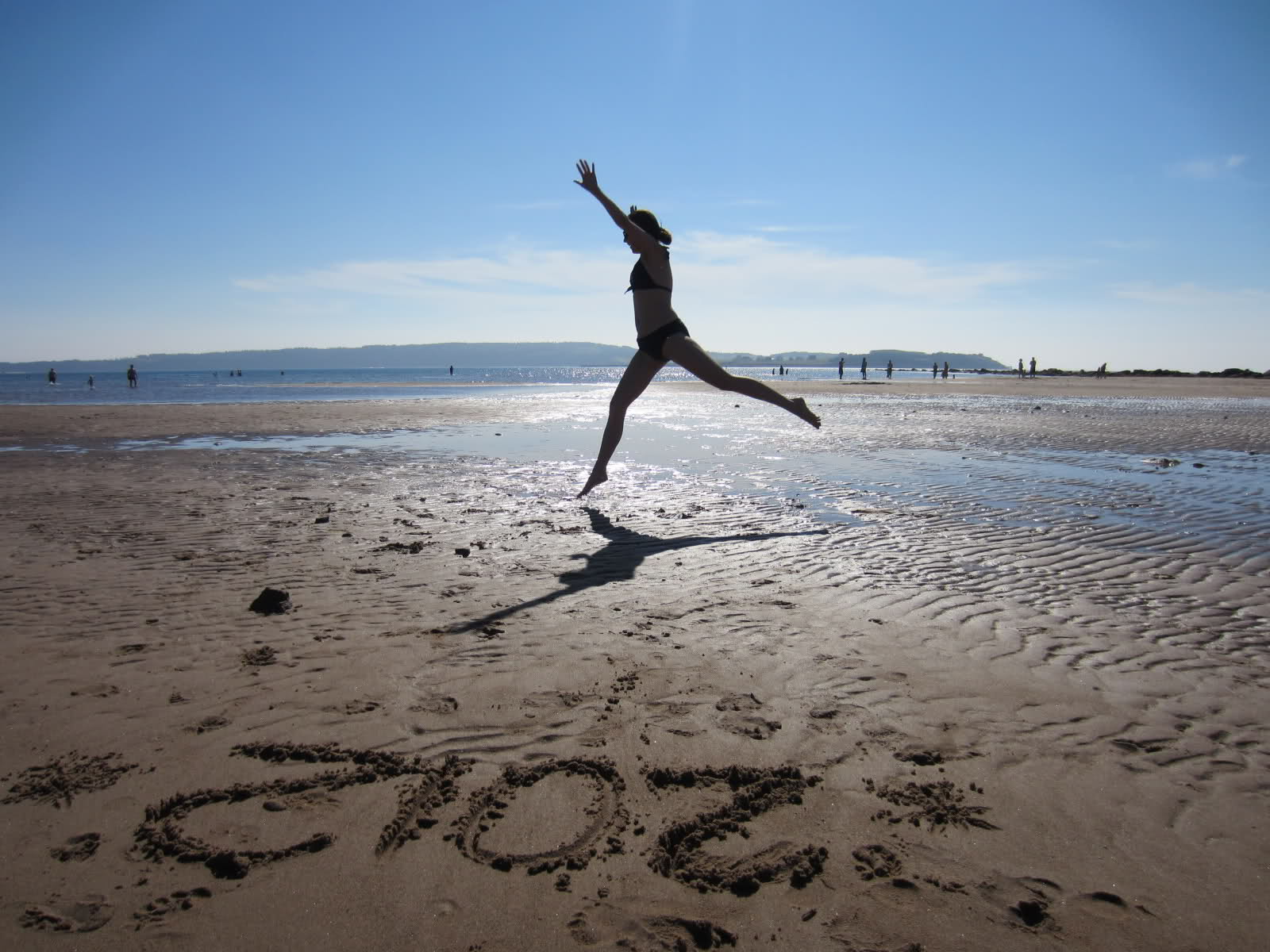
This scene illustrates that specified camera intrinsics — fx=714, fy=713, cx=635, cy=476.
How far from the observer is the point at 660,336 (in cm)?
779

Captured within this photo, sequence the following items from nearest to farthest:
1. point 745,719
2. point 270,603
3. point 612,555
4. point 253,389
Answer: point 745,719 < point 270,603 < point 612,555 < point 253,389

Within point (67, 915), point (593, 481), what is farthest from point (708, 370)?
point (67, 915)

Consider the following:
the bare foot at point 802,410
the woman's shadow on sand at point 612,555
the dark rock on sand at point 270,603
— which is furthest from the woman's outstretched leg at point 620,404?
the dark rock on sand at point 270,603

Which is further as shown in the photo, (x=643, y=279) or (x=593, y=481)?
(x=593, y=481)

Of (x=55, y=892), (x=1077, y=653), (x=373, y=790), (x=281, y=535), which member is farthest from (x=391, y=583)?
(x=1077, y=653)

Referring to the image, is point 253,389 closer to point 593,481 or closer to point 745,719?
point 593,481

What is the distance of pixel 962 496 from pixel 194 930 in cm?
798

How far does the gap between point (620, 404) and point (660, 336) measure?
97cm

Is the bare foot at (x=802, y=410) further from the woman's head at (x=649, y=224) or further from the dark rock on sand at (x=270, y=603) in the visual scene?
the dark rock on sand at (x=270, y=603)

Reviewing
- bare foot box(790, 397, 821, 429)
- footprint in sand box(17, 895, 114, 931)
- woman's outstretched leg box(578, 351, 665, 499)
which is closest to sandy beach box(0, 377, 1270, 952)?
footprint in sand box(17, 895, 114, 931)

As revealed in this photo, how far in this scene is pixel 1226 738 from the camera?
9.38 ft

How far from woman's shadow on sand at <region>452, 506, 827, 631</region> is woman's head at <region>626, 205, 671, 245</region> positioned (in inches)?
121

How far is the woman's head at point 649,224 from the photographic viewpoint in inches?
302

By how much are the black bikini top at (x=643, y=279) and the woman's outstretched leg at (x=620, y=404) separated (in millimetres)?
722
